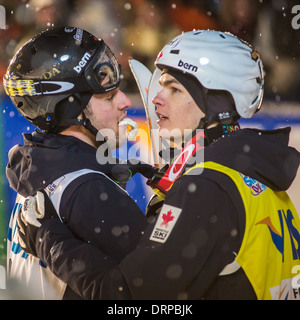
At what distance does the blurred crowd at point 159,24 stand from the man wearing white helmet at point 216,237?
4170 millimetres

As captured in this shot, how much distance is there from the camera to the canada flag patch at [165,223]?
6.14ft

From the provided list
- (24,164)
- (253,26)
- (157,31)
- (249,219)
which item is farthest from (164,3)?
(249,219)

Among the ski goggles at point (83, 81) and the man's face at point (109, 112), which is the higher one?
the ski goggles at point (83, 81)

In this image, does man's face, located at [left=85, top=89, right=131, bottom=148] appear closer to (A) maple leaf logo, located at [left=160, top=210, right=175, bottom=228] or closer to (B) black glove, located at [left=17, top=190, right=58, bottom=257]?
(B) black glove, located at [left=17, top=190, right=58, bottom=257]

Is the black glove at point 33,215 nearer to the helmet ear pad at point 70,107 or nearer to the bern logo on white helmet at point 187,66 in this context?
the helmet ear pad at point 70,107

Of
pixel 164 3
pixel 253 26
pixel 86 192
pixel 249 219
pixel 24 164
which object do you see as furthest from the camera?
pixel 164 3

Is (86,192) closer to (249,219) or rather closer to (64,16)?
(249,219)

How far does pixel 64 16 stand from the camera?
21.4 feet

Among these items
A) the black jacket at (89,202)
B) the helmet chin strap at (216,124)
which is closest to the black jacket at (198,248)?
the black jacket at (89,202)

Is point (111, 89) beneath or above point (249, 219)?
above

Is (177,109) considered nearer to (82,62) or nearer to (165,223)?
(82,62)

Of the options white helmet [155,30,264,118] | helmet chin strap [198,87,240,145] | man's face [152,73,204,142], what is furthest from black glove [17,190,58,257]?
white helmet [155,30,264,118]

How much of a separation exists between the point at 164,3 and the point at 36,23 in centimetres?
178

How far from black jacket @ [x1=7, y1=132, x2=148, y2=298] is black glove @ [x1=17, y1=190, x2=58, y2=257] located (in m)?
0.06
